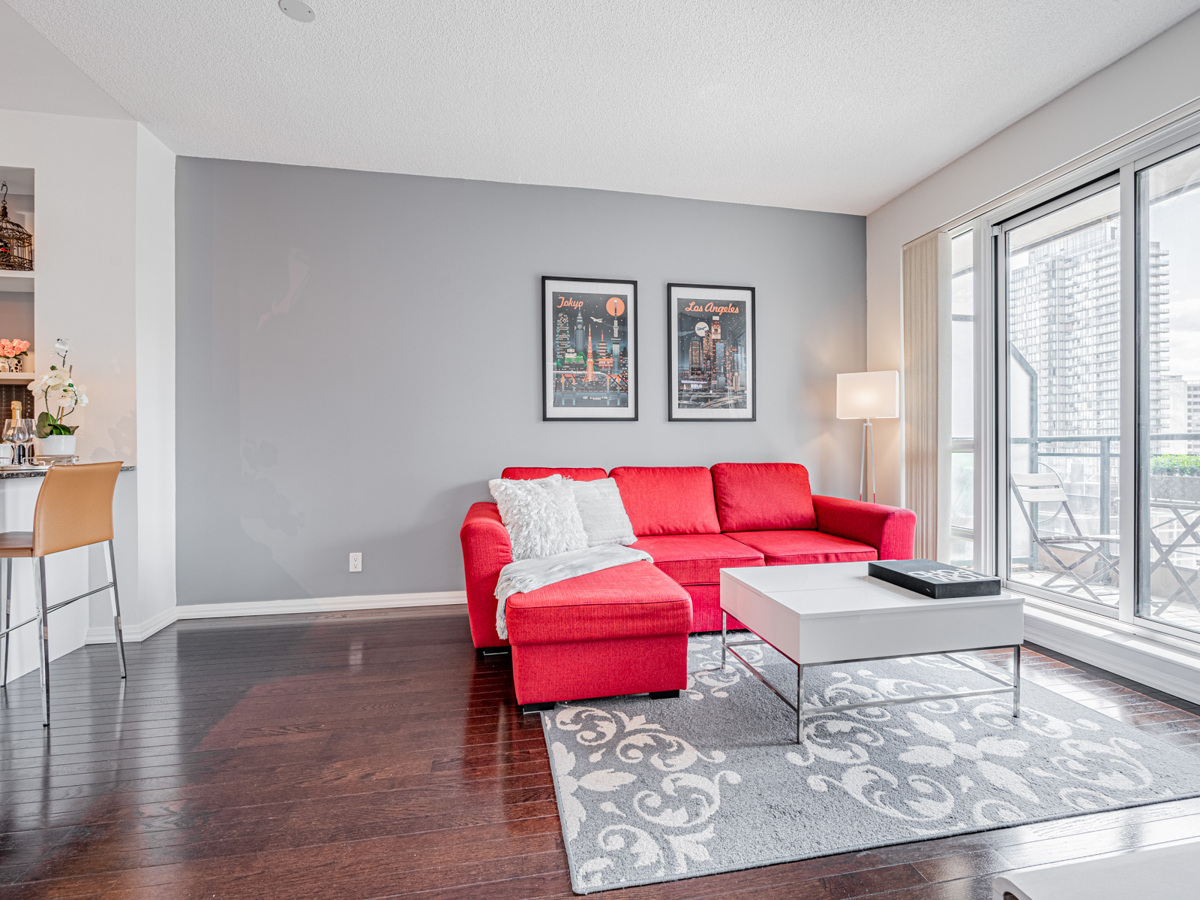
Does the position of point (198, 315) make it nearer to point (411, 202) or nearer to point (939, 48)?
point (411, 202)

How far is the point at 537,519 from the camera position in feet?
9.39

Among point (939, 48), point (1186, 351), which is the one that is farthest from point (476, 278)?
point (1186, 351)

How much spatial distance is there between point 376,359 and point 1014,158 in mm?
3829

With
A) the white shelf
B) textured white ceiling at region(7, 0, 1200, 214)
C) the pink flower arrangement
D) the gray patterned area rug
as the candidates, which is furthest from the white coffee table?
the white shelf

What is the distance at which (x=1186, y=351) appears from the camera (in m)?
2.49

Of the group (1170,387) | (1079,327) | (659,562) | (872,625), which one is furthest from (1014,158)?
(659,562)

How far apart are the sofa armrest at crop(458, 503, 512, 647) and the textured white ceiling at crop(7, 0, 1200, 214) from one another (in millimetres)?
2110

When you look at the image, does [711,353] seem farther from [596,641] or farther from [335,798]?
[335,798]

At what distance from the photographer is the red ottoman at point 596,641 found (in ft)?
7.17

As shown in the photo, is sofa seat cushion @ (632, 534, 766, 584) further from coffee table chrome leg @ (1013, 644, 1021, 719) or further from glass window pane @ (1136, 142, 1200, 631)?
glass window pane @ (1136, 142, 1200, 631)

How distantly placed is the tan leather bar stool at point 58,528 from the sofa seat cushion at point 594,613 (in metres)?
1.74

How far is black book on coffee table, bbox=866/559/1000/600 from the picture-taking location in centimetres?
206

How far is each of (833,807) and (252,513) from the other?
135 inches

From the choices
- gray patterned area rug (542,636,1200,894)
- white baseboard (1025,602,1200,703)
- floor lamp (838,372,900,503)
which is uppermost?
floor lamp (838,372,900,503)
